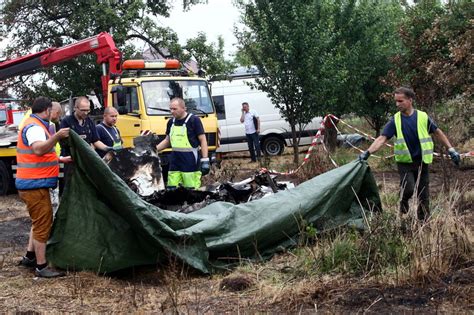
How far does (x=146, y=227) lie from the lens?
5.51 metres

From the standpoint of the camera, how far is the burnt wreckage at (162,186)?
7.11 metres

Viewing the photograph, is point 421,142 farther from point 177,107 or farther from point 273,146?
point 273,146

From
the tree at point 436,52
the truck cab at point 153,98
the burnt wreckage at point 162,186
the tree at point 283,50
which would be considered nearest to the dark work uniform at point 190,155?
the burnt wreckage at point 162,186

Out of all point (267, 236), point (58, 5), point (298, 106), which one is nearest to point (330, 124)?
point (298, 106)

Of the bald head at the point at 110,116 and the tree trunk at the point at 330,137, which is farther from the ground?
the bald head at the point at 110,116

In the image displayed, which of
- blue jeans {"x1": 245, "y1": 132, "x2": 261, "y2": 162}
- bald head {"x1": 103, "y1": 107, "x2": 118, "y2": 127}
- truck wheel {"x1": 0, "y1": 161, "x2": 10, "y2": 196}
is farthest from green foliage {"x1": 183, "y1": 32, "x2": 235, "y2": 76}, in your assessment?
bald head {"x1": 103, "y1": 107, "x2": 118, "y2": 127}

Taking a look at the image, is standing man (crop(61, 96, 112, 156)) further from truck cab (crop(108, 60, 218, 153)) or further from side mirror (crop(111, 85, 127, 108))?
side mirror (crop(111, 85, 127, 108))

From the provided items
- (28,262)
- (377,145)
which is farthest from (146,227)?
(377,145)

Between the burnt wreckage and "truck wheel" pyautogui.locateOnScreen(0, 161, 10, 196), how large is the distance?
522 cm

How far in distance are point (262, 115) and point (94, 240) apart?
13206 millimetres

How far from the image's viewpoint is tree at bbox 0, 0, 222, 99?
1798 centimetres

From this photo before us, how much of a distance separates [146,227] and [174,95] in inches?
269

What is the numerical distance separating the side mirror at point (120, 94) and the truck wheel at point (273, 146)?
765cm

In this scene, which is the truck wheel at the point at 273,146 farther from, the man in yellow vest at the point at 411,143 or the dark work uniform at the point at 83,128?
the man in yellow vest at the point at 411,143
